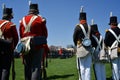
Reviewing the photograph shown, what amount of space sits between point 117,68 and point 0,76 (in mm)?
4190

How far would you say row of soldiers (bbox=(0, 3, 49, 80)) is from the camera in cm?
923

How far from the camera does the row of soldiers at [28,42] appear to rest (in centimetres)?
923

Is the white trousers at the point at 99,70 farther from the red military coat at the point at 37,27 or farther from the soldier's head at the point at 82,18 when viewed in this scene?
the red military coat at the point at 37,27

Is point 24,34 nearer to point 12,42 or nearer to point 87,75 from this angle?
point 12,42

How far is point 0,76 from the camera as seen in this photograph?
31.2 feet

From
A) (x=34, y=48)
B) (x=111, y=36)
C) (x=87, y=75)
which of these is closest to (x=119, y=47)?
(x=111, y=36)

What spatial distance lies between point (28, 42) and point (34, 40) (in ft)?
0.50


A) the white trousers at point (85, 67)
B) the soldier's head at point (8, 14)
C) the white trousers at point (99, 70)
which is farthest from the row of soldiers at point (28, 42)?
the white trousers at point (99, 70)

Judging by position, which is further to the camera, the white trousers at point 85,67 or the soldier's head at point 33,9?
the white trousers at point 85,67

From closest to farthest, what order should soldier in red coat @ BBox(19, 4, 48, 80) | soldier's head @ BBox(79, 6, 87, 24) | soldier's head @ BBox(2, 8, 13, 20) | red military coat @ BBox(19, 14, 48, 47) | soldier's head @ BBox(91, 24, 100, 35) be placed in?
soldier in red coat @ BBox(19, 4, 48, 80) → red military coat @ BBox(19, 14, 48, 47) → soldier's head @ BBox(2, 8, 13, 20) → soldier's head @ BBox(79, 6, 87, 24) → soldier's head @ BBox(91, 24, 100, 35)

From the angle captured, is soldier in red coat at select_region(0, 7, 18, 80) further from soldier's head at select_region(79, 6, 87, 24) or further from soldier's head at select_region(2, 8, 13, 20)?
soldier's head at select_region(79, 6, 87, 24)

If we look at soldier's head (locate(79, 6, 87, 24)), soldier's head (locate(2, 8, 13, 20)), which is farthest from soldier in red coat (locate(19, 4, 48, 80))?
soldier's head (locate(79, 6, 87, 24))

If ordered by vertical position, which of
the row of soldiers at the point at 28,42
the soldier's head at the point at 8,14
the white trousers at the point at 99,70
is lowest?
the white trousers at the point at 99,70

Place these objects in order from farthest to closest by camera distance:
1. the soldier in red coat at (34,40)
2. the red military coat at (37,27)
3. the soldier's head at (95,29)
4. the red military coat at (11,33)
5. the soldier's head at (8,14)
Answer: the soldier's head at (95,29), the soldier's head at (8,14), the red military coat at (11,33), the red military coat at (37,27), the soldier in red coat at (34,40)
